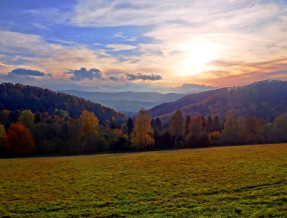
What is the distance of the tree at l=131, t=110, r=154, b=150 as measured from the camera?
71000 mm

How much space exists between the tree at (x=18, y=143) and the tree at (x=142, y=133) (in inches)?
1238

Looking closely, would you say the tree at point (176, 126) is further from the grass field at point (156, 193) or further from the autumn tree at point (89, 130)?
the grass field at point (156, 193)

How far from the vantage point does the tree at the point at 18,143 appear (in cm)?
6912

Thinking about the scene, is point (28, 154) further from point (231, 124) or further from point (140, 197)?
point (231, 124)

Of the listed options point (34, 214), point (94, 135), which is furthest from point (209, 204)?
point (94, 135)

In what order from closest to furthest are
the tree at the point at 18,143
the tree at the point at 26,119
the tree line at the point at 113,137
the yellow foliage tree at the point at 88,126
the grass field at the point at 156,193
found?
the grass field at the point at 156,193
the tree at the point at 18,143
the tree line at the point at 113,137
the yellow foliage tree at the point at 88,126
the tree at the point at 26,119

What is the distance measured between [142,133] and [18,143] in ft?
122

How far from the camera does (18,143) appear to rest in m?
69.8

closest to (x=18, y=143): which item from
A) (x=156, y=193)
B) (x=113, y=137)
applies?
(x=113, y=137)

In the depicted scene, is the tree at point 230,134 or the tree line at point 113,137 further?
the tree at point 230,134

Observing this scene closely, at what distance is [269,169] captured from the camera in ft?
80.2

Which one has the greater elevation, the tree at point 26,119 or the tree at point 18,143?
the tree at point 26,119

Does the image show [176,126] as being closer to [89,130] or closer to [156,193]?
[89,130]

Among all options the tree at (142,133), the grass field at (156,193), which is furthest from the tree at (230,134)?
the grass field at (156,193)
